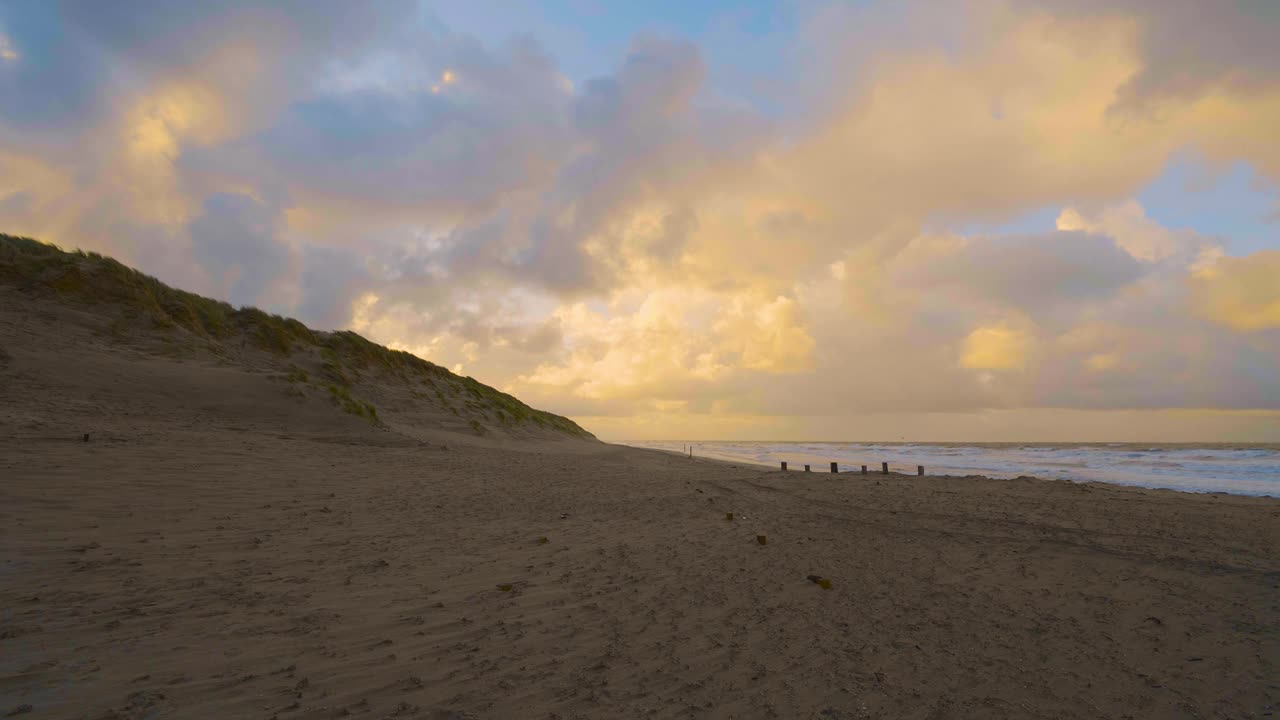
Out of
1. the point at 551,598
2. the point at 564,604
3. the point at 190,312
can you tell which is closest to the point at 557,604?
the point at 564,604

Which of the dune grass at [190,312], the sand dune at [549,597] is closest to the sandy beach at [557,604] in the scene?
the sand dune at [549,597]

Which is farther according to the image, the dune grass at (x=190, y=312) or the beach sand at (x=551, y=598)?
the dune grass at (x=190, y=312)

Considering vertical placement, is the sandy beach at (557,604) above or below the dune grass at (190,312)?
below

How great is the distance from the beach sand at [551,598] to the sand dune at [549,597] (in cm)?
4

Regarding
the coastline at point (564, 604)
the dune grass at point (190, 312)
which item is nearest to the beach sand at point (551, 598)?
the coastline at point (564, 604)

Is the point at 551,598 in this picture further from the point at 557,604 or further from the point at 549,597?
the point at 557,604

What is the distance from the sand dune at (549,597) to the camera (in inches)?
179

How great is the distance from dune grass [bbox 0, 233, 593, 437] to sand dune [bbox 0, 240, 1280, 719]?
21.4ft

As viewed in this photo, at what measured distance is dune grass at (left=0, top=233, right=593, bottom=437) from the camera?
1920cm

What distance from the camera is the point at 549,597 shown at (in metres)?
6.74

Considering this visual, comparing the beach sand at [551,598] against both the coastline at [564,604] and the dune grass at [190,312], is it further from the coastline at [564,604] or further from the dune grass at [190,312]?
the dune grass at [190,312]

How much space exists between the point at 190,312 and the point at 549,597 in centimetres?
2231

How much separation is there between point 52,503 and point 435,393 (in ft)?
76.4

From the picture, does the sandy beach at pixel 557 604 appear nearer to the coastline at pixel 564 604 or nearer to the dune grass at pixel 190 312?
the coastline at pixel 564 604
